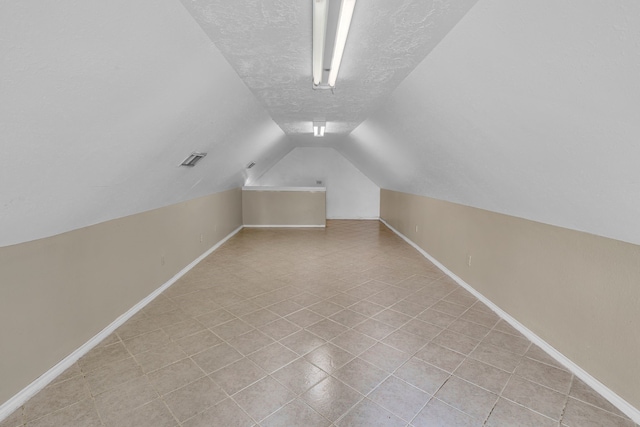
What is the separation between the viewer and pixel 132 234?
308cm

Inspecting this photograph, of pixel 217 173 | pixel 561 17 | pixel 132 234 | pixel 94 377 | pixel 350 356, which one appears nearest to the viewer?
pixel 561 17

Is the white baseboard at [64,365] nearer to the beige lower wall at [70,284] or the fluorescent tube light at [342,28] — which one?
the beige lower wall at [70,284]

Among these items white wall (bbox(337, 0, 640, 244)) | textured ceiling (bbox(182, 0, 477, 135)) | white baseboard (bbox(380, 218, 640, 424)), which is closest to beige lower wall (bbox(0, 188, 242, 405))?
textured ceiling (bbox(182, 0, 477, 135))

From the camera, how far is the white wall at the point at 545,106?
118 centimetres

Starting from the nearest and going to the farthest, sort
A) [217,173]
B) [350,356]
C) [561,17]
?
[561,17], [350,356], [217,173]

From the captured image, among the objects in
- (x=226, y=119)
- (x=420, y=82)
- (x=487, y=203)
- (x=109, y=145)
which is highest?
(x=420, y=82)

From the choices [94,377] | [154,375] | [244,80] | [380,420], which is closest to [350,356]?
[380,420]

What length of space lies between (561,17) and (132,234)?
349 centimetres

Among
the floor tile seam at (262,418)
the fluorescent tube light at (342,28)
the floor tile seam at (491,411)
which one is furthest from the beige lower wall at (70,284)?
the floor tile seam at (491,411)

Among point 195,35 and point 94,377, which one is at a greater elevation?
point 195,35

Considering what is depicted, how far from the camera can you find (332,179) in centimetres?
933

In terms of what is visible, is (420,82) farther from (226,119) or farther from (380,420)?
(380,420)

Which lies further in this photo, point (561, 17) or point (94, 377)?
point (94, 377)

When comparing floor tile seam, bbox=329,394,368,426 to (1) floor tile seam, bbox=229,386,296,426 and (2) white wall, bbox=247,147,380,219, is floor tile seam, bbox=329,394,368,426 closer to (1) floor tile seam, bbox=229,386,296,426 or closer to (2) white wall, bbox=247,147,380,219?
(1) floor tile seam, bbox=229,386,296,426
